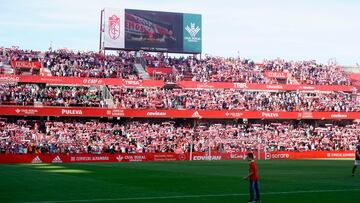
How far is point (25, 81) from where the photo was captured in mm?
68938

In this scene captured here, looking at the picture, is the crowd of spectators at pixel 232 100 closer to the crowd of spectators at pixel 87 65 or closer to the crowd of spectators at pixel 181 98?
the crowd of spectators at pixel 181 98

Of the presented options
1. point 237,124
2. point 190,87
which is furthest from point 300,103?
point 190,87

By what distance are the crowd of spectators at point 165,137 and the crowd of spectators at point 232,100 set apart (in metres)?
2.44

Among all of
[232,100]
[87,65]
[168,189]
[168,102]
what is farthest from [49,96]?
[168,189]

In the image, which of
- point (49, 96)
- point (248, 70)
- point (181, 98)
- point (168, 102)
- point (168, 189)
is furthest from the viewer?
point (248, 70)

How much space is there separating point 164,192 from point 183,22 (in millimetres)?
58469

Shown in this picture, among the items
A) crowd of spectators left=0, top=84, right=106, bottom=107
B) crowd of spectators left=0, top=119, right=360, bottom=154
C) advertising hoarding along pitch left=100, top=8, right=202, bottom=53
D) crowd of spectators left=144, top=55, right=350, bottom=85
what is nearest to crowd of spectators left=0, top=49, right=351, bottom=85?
crowd of spectators left=144, top=55, right=350, bottom=85

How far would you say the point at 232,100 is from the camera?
76125 mm

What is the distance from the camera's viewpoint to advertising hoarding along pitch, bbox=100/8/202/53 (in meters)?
77.6

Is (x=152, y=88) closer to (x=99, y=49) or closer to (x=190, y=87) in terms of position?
A: (x=190, y=87)

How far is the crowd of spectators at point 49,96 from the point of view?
65000mm

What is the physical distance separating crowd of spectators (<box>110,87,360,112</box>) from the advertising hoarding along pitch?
A: 745cm

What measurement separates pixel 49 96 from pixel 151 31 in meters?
18.8

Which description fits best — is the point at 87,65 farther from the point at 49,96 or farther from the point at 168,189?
the point at 168,189
